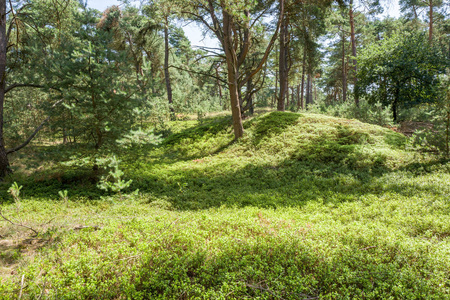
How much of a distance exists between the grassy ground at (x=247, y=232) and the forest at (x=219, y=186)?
31 millimetres

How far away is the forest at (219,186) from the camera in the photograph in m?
2.92

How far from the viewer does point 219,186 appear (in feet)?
25.2

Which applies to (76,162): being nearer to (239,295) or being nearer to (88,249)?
(88,249)

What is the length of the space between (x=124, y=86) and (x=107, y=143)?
76.9 inches

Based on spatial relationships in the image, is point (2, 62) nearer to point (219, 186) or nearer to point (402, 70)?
point (219, 186)

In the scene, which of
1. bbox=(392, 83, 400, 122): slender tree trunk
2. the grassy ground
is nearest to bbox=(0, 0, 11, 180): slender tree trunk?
the grassy ground

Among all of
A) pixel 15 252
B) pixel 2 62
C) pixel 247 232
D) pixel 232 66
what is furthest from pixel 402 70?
pixel 2 62

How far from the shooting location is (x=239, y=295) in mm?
2672

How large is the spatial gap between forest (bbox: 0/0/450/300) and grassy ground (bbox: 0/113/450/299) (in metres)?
0.03

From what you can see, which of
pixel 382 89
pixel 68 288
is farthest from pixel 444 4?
pixel 68 288

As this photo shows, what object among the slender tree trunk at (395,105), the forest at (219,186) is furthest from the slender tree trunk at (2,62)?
the slender tree trunk at (395,105)

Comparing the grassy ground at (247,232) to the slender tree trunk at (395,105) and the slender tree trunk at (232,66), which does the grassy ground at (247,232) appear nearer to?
the slender tree trunk at (232,66)

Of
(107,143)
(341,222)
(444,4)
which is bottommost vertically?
(341,222)

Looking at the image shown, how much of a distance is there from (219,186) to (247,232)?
11.8 ft
